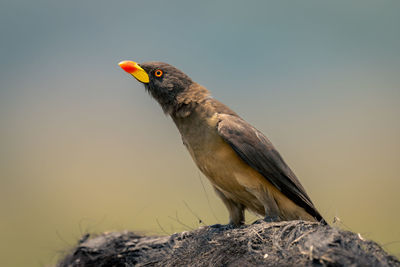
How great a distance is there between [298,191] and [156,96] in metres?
1.60

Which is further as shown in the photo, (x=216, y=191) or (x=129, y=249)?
(x=216, y=191)

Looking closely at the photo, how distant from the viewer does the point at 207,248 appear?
3088mm

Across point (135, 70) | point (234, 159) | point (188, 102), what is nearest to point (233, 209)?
point (234, 159)

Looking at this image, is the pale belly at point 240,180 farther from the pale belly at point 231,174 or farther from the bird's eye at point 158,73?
the bird's eye at point 158,73

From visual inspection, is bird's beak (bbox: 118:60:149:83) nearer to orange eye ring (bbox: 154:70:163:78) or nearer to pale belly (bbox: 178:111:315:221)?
orange eye ring (bbox: 154:70:163:78)

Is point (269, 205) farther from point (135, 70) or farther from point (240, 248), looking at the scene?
point (135, 70)

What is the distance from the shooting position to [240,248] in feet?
9.50

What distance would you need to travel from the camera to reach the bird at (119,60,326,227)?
12.1 ft

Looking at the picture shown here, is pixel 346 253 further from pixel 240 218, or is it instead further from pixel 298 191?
pixel 240 218

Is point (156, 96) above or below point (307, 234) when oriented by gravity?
above

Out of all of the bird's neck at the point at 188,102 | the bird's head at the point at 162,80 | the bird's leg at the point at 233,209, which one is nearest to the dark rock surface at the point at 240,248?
the bird's leg at the point at 233,209

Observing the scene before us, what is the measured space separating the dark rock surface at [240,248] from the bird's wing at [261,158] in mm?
604

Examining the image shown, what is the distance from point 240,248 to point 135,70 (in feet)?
7.00

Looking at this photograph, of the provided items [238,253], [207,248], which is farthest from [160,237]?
[238,253]
